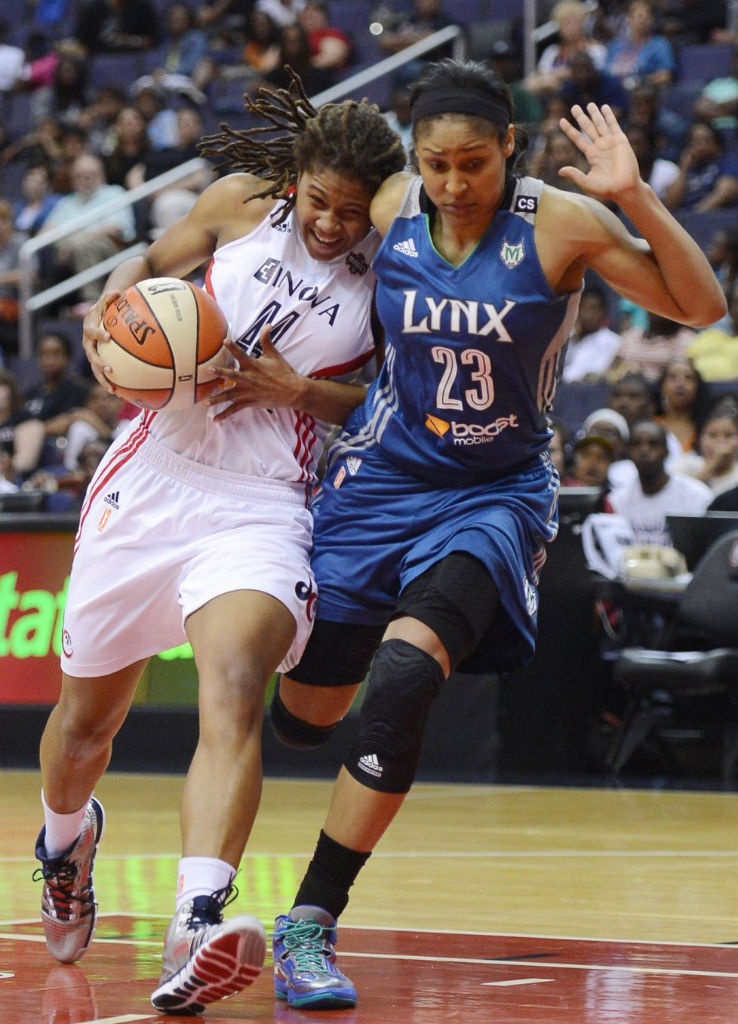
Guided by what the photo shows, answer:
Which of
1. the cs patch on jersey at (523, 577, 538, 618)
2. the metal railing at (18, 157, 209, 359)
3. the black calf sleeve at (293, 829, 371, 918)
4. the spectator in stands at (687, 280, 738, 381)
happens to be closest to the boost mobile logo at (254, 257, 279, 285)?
the cs patch on jersey at (523, 577, 538, 618)

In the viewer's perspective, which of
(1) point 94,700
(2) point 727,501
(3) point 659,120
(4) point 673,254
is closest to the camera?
(4) point 673,254

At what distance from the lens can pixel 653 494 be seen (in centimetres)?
966

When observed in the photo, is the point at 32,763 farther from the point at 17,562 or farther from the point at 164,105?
the point at 164,105

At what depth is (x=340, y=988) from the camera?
3652mm

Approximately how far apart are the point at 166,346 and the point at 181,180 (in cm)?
1120

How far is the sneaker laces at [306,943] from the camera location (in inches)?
147

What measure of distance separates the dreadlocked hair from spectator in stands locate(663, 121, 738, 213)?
27.7ft

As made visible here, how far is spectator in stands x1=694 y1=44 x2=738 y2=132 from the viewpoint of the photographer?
1293cm

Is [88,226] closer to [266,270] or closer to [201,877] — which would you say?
[266,270]

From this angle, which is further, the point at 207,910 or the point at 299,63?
the point at 299,63

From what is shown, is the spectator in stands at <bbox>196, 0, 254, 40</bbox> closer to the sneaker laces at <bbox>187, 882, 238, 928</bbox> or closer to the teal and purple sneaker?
the teal and purple sneaker

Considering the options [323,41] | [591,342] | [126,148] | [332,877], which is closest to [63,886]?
[332,877]

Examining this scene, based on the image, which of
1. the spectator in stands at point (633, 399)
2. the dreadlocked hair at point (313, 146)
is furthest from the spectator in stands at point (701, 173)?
the dreadlocked hair at point (313, 146)

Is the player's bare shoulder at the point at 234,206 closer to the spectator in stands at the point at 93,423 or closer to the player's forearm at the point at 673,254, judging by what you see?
the player's forearm at the point at 673,254
